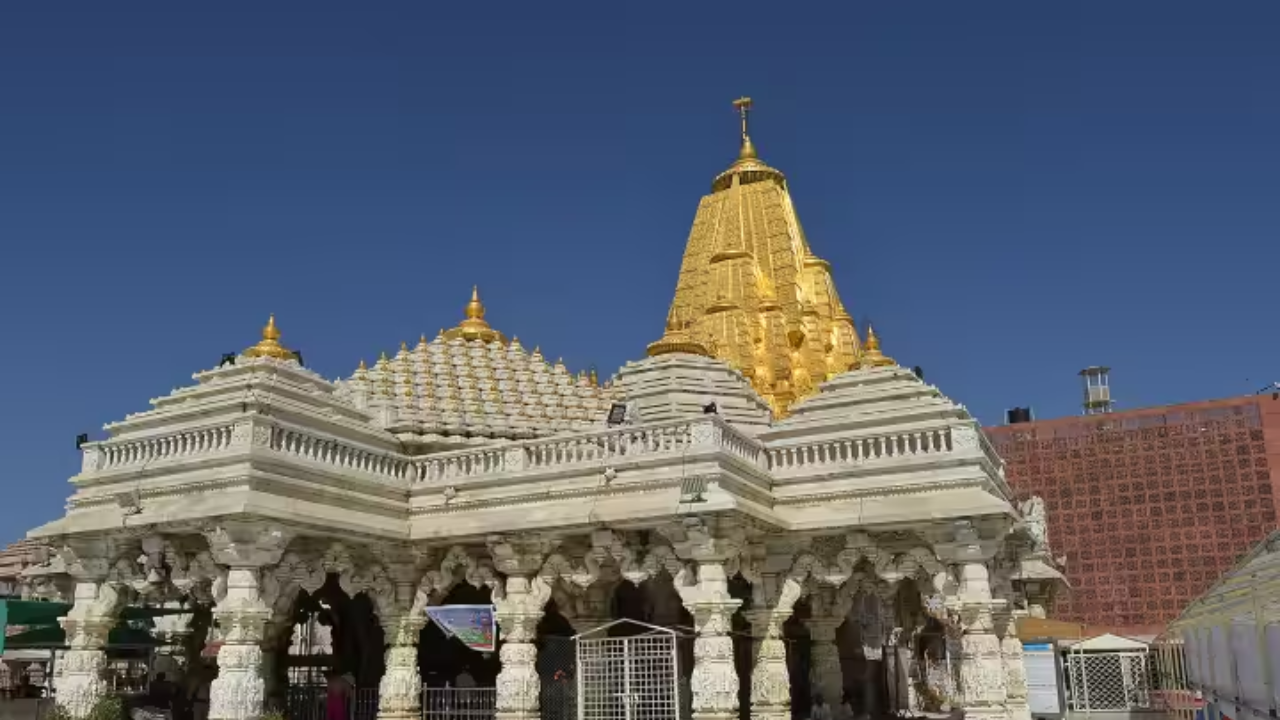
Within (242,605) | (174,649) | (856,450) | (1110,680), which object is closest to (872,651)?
(1110,680)

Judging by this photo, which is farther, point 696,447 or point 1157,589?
point 1157,589

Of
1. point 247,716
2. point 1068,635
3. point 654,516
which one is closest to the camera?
point 247,716

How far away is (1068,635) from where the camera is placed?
82.5ft

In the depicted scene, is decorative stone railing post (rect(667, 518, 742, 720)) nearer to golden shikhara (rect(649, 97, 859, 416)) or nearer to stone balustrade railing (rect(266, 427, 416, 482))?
stone balustrade railing (rect(266, 427, 416, 482))

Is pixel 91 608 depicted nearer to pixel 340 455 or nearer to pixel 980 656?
pixel 340 455

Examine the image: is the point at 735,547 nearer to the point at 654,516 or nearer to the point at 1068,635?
the point at 654,516

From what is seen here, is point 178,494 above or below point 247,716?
Answer: above

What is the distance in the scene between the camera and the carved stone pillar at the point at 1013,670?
18.6m

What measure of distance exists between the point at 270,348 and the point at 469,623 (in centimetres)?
616

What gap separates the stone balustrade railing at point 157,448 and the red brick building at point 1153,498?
4001cm

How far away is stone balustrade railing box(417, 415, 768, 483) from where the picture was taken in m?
17.2

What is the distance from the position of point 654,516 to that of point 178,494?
7402mm

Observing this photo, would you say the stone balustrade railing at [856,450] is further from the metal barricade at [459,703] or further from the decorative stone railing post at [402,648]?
the decorative stone railing post at [402,648]

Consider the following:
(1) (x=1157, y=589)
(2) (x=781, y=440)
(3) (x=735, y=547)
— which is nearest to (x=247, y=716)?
(3) (x=735, y=547)
